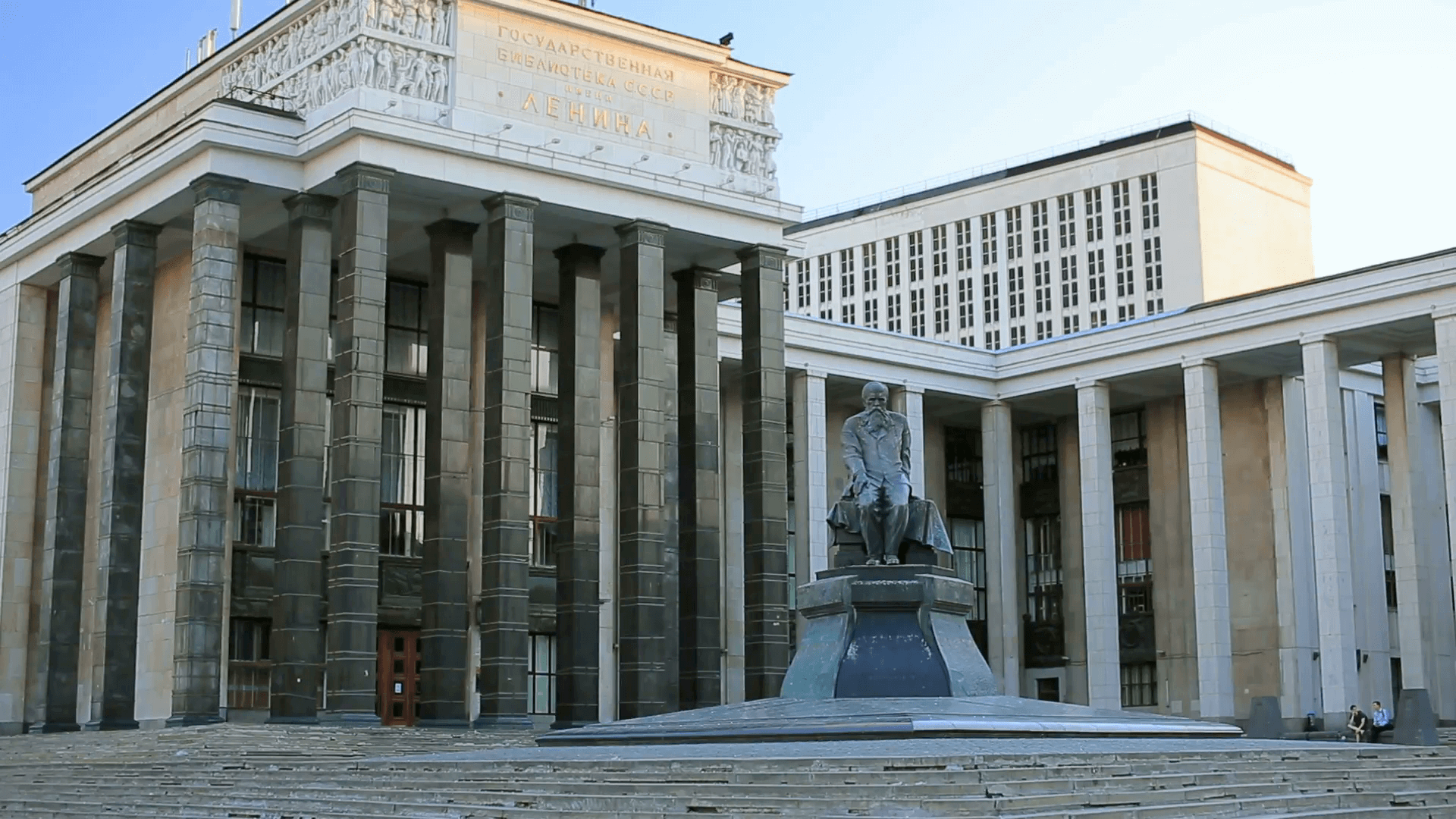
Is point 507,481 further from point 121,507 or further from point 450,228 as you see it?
point 121,507

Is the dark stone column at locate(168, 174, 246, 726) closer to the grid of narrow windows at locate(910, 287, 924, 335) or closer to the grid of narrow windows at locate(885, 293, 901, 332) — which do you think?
the grid of narrow windows at locate(910, 287, 924, 335)

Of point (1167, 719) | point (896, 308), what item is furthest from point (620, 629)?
point (896, 308)

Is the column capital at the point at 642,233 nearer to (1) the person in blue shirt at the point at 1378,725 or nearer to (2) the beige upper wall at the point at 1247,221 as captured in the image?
(1) the person in blue shirt at the point at 1378,725

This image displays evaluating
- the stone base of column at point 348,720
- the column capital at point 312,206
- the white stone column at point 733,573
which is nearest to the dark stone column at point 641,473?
the stone base of column at point 348,720

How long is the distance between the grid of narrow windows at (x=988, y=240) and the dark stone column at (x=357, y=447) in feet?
179

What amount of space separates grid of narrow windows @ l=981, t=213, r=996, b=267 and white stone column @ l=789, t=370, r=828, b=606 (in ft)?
118

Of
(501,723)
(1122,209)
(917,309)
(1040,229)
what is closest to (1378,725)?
(501,723)

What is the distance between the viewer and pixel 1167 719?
2583 cm

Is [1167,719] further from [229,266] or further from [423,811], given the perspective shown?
[229,266]

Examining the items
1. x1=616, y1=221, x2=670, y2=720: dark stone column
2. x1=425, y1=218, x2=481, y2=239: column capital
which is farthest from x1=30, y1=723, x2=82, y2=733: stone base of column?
x1=425, y1=218, x2=481, y2=239: column capital

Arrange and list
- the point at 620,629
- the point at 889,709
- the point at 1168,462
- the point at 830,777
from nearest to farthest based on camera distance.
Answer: the point at 830,777
the point at 889,709
the point at 620,629
the point at 1168,462

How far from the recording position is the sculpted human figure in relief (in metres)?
26.2

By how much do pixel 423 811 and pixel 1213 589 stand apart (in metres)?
37.1

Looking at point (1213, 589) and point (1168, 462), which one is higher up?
point (1168, 462)
